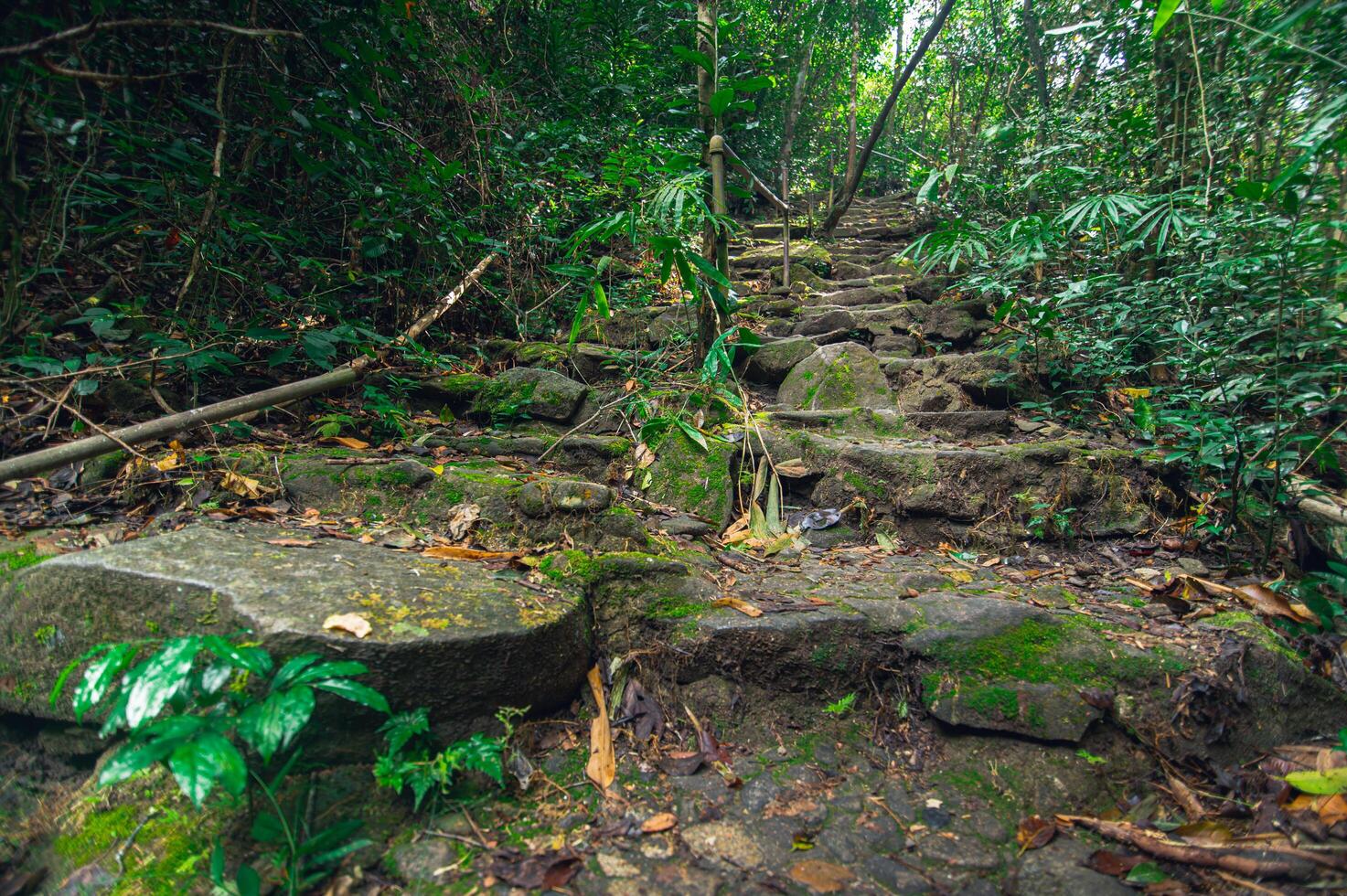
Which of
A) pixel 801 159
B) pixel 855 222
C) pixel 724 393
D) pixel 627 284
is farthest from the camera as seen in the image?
pixel 801 159

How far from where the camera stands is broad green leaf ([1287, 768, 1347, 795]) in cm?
137

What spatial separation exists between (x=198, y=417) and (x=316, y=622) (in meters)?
1.36

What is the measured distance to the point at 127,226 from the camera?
245 centimetres

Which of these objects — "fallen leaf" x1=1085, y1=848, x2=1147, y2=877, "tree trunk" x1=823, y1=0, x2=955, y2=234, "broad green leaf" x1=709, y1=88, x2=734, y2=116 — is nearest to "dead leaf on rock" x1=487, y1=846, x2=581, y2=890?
"fallen leaf" x1=1085, y1=848, x2=1147, y2=877

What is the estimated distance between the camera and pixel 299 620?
141 cm

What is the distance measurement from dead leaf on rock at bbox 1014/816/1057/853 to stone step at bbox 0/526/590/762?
4.04 ft

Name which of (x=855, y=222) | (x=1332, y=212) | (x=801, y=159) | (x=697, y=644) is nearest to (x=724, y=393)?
(x=697, y=644)

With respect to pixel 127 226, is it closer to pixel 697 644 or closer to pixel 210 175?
pixel 210 175

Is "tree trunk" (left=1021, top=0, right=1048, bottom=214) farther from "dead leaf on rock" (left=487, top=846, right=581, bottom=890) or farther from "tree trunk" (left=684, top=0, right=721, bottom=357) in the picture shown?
"dead leaf on rock" (left=487, top=846, right=581, bottom=890)

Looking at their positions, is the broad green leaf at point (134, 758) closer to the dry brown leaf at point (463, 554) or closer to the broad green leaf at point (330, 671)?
the broad green leaf at point (330, 671)

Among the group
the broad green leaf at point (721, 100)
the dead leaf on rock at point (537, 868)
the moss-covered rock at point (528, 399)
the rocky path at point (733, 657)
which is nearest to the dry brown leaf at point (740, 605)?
the rocky path at point (733, 657)

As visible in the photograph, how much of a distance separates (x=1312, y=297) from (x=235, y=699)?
361cm

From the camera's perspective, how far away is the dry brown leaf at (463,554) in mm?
2020

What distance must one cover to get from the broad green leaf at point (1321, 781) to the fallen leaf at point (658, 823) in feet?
4.81
